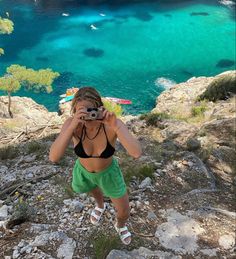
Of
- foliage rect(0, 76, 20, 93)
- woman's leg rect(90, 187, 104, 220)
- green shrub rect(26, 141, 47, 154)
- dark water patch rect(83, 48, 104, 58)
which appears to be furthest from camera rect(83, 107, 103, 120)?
dark water patch rect(83, 48, 104, 58)

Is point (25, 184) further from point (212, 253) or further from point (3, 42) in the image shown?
point (3, 42)

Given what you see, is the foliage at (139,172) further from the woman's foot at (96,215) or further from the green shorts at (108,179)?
the green shorts at (108,179)

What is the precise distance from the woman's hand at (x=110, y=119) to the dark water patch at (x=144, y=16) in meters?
33.6

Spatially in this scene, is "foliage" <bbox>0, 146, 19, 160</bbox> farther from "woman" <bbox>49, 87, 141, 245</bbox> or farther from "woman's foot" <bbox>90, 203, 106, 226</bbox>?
"woman" <bbox>49, 87, 141, 245</bbox>

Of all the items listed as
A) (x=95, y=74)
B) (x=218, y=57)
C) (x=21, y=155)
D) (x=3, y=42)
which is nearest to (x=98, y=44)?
(x=95, y=74)

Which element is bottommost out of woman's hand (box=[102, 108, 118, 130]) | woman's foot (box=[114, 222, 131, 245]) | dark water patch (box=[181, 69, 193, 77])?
dark water patch (box=[181, 69, 193, 77])

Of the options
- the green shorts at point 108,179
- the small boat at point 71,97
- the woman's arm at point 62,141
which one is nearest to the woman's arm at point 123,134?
the woman's arm at point 62,141

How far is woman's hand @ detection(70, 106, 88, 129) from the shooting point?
10.5 ft

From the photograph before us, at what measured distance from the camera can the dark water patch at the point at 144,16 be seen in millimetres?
35406

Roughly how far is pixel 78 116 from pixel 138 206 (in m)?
2.48

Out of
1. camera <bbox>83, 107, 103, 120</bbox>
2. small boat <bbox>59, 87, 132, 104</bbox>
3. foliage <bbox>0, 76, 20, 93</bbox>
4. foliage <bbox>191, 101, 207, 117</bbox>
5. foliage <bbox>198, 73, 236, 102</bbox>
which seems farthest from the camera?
small boat <bbox>59, 87, 132, 104</bbox>

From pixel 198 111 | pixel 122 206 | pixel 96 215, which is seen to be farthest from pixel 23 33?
pixel 122 206

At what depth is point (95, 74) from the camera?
27.1 metres

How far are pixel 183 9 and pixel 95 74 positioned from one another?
15.3 metres
